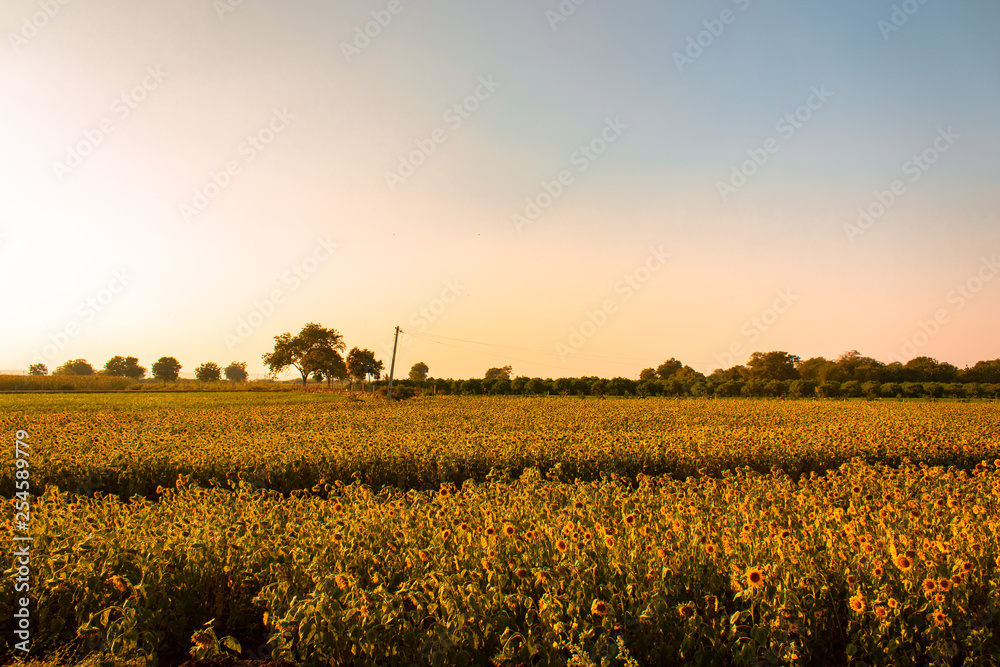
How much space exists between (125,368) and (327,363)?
210 ft

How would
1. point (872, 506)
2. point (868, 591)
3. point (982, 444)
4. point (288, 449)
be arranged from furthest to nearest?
point (982, 444)
point (288, 449)
point (872, 506)
point (868, 591)

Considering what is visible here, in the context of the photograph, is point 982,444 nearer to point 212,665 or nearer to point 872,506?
point 872,506

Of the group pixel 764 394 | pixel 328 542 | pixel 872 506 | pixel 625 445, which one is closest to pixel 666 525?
pixel 328 542

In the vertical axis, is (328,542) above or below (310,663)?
above

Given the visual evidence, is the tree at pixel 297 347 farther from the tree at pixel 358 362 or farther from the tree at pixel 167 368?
the tree at pixel 167 368

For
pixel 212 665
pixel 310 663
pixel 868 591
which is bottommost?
pixel 212 665

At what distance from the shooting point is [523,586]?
145 inches

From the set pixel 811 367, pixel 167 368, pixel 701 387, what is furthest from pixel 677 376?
pixel 167 368

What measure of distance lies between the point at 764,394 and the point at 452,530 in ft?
171

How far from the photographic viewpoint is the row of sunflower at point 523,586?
10.8ft

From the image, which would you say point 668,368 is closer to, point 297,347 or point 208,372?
point 297,347

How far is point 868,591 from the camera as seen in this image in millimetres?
3697

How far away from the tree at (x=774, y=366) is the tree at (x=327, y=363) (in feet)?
212

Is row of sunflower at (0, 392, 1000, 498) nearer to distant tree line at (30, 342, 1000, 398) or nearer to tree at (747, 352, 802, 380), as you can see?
distant tree line at (30, 342, 1000, 398)
